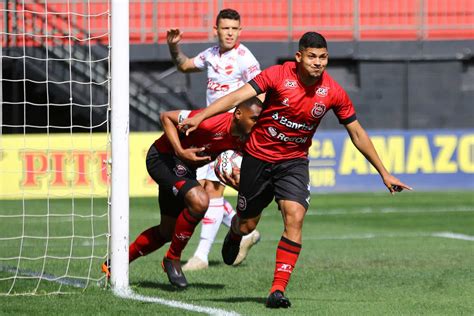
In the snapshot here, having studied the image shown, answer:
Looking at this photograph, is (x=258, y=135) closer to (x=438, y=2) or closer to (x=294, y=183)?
(x=294, y=183)

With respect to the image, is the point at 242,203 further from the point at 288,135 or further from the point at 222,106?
the point at 222,106

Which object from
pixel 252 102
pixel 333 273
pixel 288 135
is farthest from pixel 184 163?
pixel 333 273

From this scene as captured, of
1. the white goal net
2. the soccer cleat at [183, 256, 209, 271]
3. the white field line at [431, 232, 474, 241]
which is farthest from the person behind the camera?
the white field line at [431, 232, 474, 241]

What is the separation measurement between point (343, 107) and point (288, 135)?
1.53ft

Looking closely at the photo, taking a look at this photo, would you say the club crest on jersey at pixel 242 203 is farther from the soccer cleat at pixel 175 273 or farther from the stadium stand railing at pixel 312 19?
the stadium stand railing at pixel 312 19

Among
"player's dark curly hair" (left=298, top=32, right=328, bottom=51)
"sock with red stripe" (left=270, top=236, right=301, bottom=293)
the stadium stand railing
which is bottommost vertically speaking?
"sock with red stripe" (left=270, top=236, right=301, bottom=293)

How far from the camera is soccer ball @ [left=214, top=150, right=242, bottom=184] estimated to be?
8.74m

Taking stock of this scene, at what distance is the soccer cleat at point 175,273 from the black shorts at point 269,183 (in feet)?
2.64

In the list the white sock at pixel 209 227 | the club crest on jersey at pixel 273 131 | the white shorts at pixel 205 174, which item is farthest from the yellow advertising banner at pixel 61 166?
the club crest on jersey at pixel 273 131

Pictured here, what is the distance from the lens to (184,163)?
872cm

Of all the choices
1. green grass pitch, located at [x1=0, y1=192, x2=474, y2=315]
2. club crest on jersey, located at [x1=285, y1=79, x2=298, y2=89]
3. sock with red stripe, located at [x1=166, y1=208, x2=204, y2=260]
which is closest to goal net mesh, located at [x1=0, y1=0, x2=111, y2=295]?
green grass pitch, located at [x1=0, y1=192, x2=474, y2=315]

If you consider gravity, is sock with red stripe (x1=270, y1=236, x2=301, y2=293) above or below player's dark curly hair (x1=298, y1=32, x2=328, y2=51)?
below

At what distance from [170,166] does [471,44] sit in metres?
18.4

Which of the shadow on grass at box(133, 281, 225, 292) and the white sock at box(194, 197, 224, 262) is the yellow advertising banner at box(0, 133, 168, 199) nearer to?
the white sock at box(194, 197, 224, 262)
